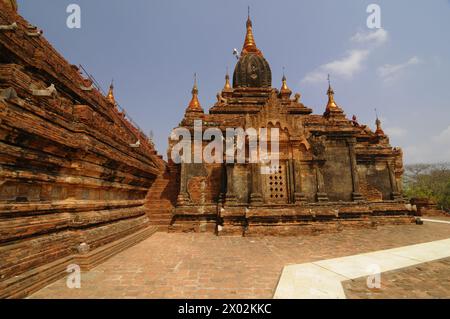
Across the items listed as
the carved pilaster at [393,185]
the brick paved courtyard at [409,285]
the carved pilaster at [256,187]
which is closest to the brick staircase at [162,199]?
the carved pilaster at [256,187]

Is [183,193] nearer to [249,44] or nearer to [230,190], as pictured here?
[230,190]

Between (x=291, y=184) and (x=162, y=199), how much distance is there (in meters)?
7.30

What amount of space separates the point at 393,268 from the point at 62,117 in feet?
28.0

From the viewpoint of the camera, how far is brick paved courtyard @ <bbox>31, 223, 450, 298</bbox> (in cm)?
415

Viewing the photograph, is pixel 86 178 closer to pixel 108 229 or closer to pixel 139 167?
pixel 108 229

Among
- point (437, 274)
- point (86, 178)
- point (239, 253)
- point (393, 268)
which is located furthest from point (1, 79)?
point (437, 274)

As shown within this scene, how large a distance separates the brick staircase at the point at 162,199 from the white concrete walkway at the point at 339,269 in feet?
26.2

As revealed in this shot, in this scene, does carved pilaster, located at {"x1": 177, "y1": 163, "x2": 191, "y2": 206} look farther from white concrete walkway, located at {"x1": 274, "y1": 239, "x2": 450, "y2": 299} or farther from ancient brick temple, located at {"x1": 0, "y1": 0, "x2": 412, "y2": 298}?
white concrete walkway, located at {"x1": 274, "y1": 239, "x2": 450, "y2": 299}

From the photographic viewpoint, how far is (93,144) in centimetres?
616

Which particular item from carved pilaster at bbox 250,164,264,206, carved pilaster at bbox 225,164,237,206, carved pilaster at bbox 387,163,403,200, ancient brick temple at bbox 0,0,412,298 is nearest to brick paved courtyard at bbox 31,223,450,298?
ancient brick temple at bbox 0,0,412,298

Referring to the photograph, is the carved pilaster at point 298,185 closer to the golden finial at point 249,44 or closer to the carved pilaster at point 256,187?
the carved pilaster at point 256,187

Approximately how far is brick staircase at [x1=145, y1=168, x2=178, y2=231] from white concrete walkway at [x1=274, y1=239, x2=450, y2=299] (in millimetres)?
7983

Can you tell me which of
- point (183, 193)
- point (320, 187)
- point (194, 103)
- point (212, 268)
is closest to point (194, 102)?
point (194, 103)

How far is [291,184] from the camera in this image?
39.3 ft
